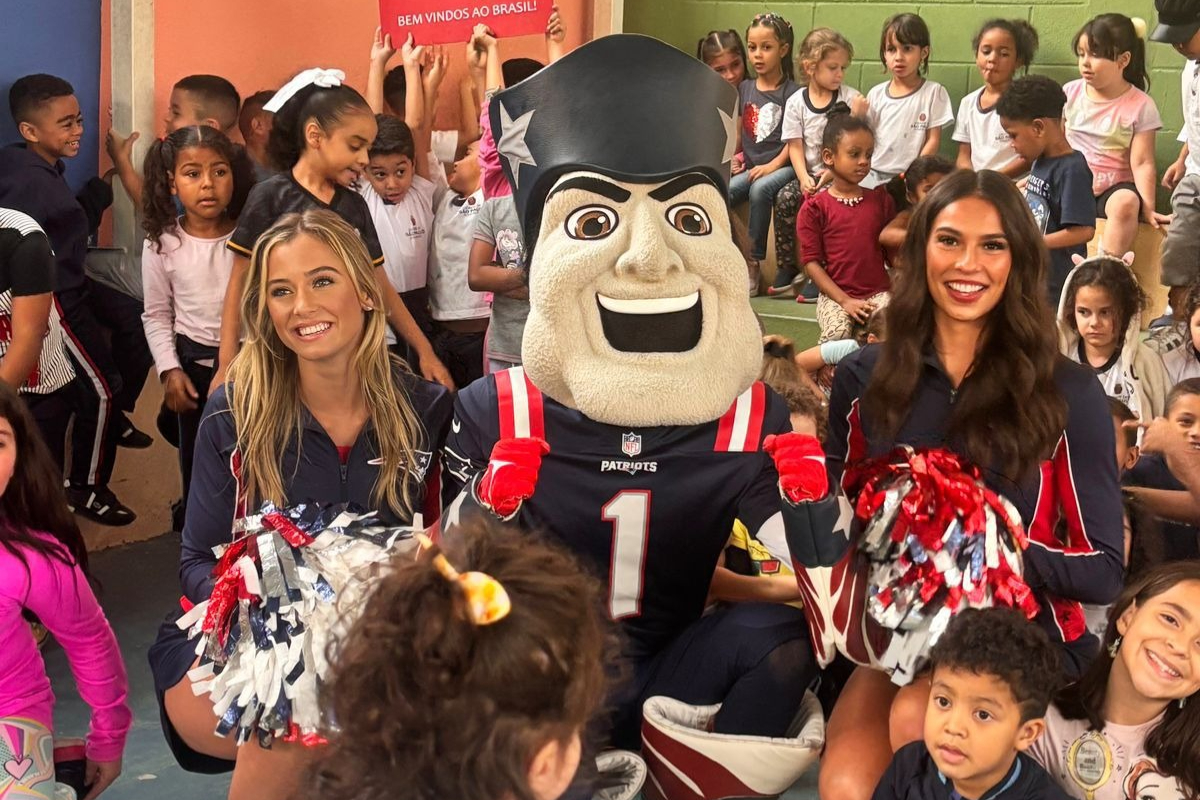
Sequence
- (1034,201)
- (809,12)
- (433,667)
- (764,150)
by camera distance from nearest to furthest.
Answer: (433,667)
(1034,201)
(764,150)
(809,12)

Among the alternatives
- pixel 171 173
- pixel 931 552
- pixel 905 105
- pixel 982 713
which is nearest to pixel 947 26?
pixel 905 105

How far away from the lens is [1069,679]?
6.89 feet

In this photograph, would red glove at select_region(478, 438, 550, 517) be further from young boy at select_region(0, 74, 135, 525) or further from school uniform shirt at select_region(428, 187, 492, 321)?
school uniform shirt at select_region(428, 187, 492, 321)

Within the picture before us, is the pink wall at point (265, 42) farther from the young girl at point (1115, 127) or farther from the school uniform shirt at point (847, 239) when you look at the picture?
the young girl at point (1115, 127)

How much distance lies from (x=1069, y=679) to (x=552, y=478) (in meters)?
0.86

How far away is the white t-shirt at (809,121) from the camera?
5746mm

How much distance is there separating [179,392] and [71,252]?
1.64ft

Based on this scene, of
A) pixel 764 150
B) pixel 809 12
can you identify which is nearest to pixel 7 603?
pixel 764 150

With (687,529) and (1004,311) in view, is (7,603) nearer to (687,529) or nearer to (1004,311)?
(687,529)

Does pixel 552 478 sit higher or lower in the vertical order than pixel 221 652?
higher

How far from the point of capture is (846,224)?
5.14 metres

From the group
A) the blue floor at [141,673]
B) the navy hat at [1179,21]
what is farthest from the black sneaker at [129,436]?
the navy hat at [1179,21]

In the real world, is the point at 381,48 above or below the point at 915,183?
above

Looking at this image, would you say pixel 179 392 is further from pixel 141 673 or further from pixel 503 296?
pixel 503 296
